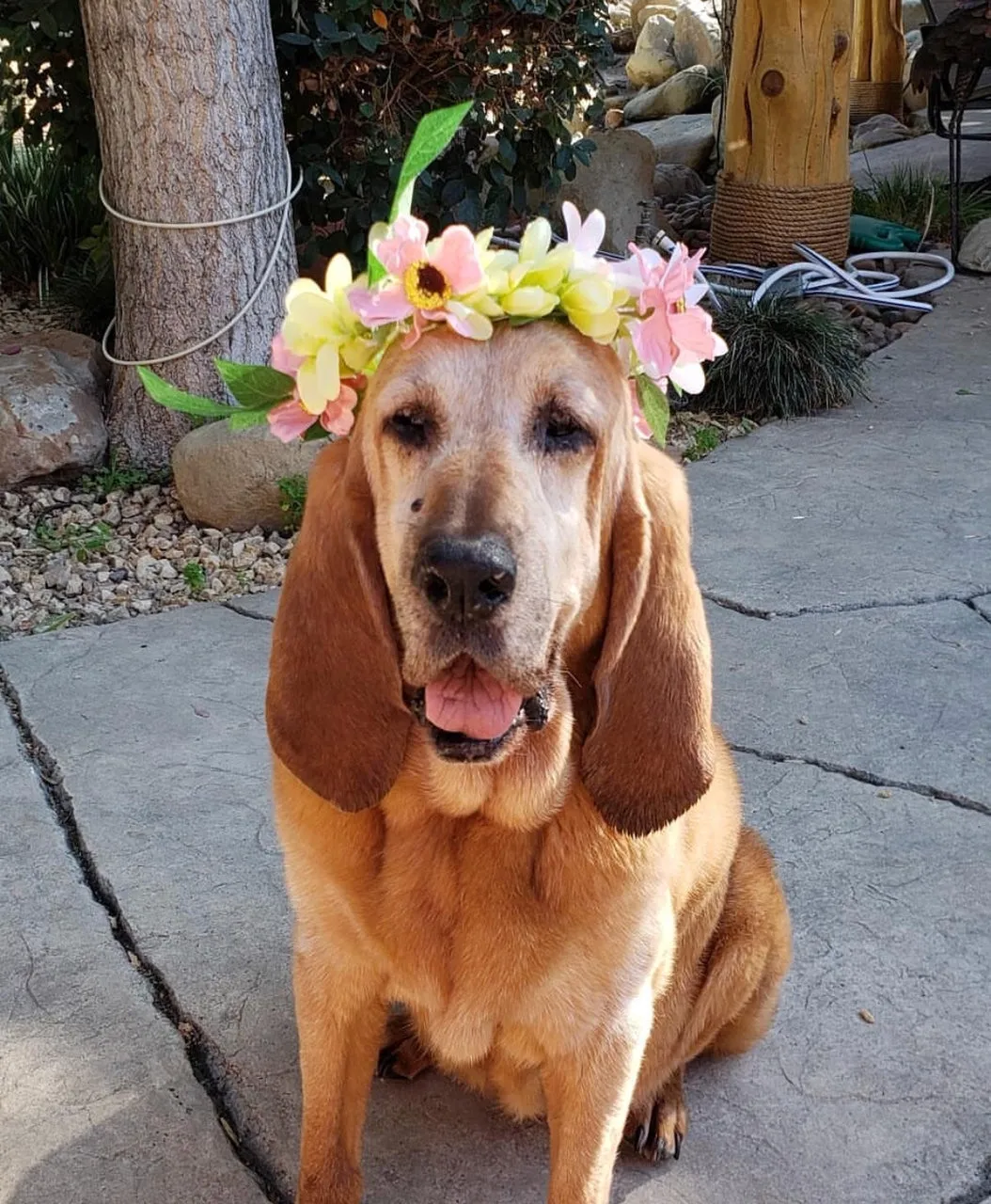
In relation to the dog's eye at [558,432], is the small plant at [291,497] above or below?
below

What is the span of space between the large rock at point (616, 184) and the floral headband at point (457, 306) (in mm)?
6196

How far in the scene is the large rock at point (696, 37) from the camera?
15808 mm

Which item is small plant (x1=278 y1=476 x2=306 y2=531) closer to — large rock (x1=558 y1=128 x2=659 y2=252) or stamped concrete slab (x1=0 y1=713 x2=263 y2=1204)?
stamped concrete slab (x1=0 y1=713 x2=263 y2=1204)

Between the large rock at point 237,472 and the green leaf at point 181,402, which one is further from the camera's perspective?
the large rock at point 237,472

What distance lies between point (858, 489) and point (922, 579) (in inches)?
36.3

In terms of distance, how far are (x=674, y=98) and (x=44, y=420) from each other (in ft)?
34.3

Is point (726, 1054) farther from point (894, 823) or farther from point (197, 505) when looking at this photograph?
point (197, 505)

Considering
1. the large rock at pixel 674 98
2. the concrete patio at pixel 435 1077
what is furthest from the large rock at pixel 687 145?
the concrete patio at pixel 435 1077

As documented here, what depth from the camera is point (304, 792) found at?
2297mm

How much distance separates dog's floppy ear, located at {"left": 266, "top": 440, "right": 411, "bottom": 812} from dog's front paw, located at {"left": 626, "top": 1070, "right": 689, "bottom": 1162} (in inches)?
38.5

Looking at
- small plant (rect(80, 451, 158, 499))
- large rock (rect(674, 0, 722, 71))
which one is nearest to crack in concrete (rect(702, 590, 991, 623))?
small plant (rect(80, 451, 158, 499))

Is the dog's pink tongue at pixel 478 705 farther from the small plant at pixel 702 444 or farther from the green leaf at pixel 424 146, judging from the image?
the small plant at pixel 702 444

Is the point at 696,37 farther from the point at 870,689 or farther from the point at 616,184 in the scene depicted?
the point at 870,689

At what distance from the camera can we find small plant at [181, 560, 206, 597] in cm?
498
